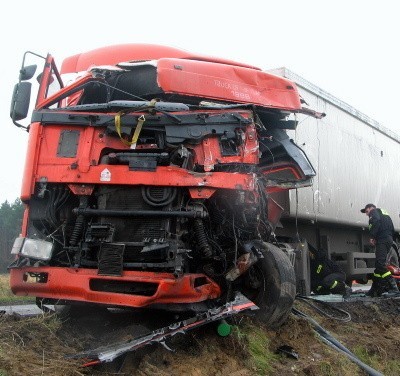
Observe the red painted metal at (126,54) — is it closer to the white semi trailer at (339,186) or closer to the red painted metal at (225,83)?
the red painted metal at (225,83)

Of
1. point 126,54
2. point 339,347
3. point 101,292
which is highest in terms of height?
point 126,54

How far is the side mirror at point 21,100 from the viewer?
191 inches

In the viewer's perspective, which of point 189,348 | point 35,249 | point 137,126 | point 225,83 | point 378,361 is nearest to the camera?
point 189,348

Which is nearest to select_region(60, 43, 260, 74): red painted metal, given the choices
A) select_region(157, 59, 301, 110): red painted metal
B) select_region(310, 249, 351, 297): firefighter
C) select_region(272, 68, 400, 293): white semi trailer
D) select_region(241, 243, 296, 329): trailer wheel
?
select_region(157, 59, 301, 110): red painted metal

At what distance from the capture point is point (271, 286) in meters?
4.78

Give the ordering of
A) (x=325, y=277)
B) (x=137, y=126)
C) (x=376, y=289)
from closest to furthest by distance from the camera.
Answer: (x=137, y=126) → (x=325, y=277) → (x=376, y=289)

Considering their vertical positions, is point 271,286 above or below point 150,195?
below

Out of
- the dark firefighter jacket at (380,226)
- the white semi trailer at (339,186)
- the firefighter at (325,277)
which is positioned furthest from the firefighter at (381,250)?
the firefighter at (325,277)

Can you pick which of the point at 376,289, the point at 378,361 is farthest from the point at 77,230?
the point at 376,289

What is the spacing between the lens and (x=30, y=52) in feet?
16.1

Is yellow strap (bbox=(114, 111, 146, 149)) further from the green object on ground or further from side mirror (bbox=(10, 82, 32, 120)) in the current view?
the green object on ground

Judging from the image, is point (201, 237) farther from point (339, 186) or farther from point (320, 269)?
point (339, 186)

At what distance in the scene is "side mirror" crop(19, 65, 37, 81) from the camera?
4863 mm

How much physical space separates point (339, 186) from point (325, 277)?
1.60m
